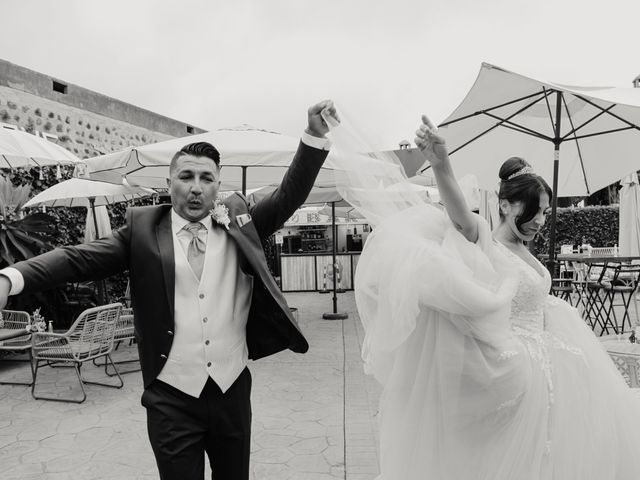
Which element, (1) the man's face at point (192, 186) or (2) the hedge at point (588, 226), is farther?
(2) the hedge at point (588, 226)

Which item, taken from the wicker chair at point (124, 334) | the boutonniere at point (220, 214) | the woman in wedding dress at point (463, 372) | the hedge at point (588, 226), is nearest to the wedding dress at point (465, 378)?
the woman in wedding dress at point (463, 372)

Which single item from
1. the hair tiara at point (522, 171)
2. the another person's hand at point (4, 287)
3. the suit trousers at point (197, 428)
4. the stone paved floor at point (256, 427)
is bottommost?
the stone paved floor at point (256, 427)

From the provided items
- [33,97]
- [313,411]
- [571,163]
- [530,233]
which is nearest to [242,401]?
[530,233]

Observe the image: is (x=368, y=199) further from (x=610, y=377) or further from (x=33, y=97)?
(x=33, y=97)

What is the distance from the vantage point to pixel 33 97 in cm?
1002

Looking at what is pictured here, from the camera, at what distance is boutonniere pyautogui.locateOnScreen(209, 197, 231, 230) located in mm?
2197

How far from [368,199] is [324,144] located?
0.32 meters

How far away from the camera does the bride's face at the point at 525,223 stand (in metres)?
2.67

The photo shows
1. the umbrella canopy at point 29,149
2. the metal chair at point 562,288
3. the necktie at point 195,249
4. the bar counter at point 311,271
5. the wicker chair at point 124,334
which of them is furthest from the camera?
the bar counter at point 311,271

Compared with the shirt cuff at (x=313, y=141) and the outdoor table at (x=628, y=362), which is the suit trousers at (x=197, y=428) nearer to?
the shirt cuff at (x=313, y=141)

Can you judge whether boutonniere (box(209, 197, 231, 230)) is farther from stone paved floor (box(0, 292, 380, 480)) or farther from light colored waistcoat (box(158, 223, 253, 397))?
stone paved floor (box(0, 292, 380, 480))

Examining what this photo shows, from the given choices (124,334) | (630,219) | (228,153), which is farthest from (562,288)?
(124,334)

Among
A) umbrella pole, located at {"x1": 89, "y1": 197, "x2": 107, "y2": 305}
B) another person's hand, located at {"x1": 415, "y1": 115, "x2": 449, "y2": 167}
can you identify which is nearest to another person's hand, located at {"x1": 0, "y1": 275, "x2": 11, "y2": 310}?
another person's hand, located at {"x1": 415, "y1": 115, "x2": 449, "y2": 167}

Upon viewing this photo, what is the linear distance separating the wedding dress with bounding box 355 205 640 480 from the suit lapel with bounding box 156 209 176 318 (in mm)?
786
